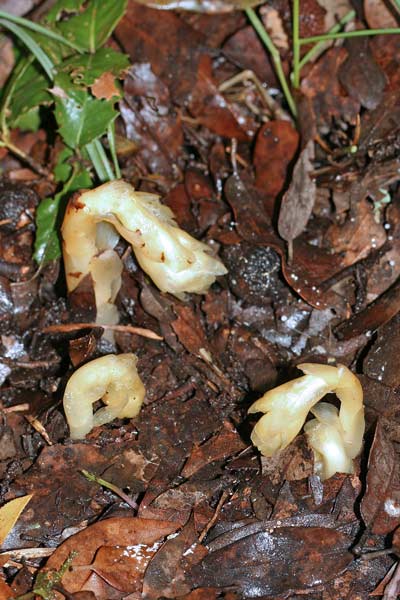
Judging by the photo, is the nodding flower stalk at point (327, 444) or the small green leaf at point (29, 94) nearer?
the nodding flower stalk at point (327, 444)

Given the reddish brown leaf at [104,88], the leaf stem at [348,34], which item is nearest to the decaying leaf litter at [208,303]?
the reddish brown leaf at [104,88]

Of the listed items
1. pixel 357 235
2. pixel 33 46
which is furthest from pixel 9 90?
pixel 357 235

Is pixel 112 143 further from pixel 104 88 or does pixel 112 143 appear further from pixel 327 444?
pixel 327 444

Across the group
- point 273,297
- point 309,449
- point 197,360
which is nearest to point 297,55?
point 273,297

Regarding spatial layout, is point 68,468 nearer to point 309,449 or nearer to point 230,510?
point 230,510

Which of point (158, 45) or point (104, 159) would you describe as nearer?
point (104, 159)

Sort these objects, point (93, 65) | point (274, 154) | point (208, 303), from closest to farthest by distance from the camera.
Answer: point (208, 303) → point (93, 65) → point (274, 154)

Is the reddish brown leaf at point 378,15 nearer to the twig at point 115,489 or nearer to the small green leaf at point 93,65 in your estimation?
the small green leaf at point 93,65
